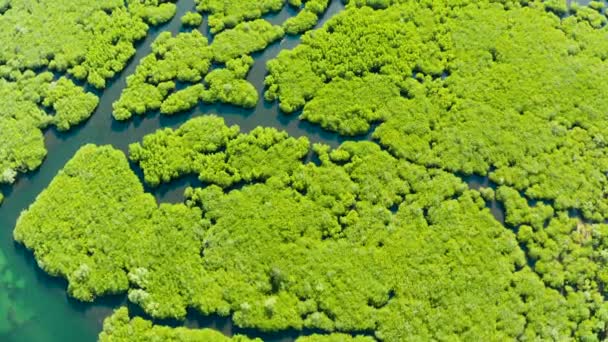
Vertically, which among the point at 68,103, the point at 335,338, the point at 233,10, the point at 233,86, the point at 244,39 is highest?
the point at 233,10

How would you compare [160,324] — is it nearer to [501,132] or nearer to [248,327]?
[248,327]

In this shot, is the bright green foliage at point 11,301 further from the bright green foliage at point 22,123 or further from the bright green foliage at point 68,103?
the bright green foliage at point 68,103

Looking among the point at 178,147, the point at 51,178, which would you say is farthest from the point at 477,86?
the point at 51,178

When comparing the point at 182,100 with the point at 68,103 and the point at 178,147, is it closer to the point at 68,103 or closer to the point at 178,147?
the point at 178,147

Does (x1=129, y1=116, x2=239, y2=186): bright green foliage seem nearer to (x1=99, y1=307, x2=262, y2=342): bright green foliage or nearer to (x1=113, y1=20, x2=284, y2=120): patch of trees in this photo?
(x1=113, y1=20, x2=284, y2=120): patch of trees

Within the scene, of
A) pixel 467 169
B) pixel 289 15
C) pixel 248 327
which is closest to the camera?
pixel 248 327

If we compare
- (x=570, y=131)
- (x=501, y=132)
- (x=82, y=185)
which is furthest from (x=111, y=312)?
(x=570, y=131)

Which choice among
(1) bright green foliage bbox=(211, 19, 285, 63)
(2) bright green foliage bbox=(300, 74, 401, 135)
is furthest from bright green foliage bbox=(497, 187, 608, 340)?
(1) bright green foliage bbox=(211, 19, 285, 63)
